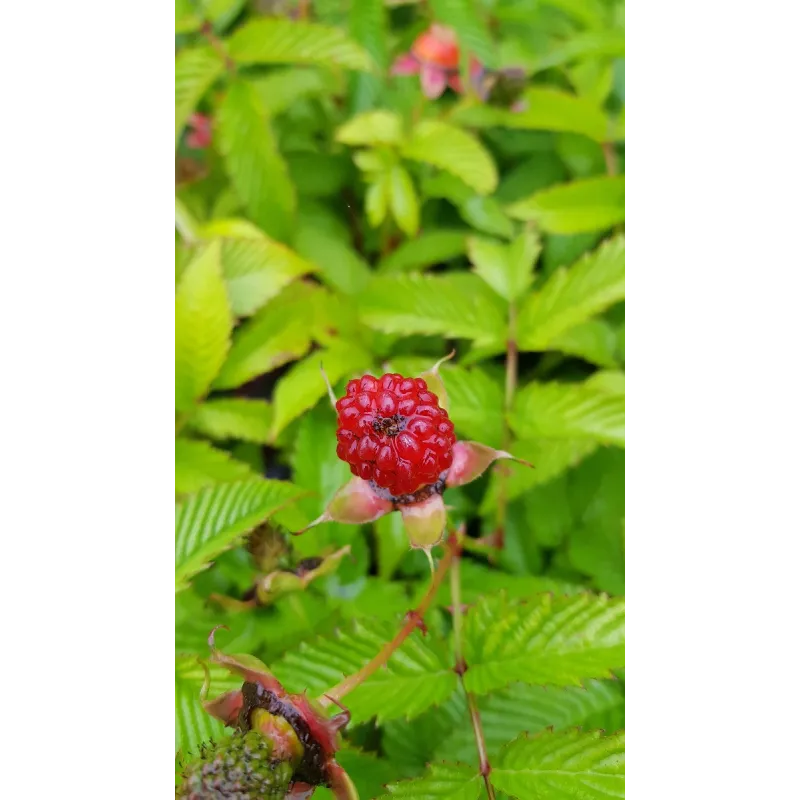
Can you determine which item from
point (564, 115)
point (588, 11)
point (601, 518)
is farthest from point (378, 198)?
point (601, 518)

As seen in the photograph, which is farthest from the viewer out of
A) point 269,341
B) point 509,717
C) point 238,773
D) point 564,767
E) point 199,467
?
point 269,341

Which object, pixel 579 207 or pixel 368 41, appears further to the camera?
pixel 368 41

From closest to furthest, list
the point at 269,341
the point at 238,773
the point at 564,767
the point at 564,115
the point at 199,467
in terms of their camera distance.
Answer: the point at 238,773 → the point at 564,767 → the point at 199,467 → the point at 269,341 → the point at 564,115

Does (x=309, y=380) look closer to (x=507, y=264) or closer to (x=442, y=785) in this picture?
(x=507, y=264)

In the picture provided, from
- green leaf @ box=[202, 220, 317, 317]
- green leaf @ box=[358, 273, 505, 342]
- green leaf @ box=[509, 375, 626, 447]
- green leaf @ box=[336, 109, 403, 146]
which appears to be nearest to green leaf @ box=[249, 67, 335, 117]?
green leaf @ box=[336, 109, 403, 146]
